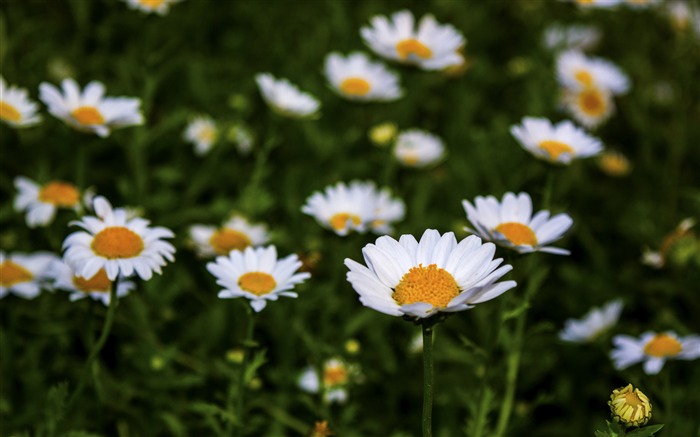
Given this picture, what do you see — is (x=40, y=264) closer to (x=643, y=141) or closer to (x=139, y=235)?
(x=139, y=235)

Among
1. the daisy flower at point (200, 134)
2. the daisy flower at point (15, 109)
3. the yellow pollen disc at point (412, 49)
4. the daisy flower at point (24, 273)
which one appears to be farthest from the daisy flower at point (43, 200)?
the yellow pollen disc at point (412, 49)

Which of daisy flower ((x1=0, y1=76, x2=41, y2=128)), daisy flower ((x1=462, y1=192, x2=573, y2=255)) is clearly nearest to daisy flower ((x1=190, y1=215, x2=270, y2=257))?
daisy flower ((x1=0, y1=76, x2=41, y2=128))

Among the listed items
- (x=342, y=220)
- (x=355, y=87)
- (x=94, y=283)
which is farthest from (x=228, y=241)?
(x=355, y=87)

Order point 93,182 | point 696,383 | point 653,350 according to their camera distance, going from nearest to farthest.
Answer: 1. point 653,350
2. point 696,383
3. point 93,182

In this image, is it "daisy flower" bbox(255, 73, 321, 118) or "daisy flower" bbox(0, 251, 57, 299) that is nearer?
"daisy flower" bbox(0, 251, 57, 299)

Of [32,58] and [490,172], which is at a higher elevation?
[32,58]

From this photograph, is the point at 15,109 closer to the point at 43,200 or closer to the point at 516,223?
the point at 43,200

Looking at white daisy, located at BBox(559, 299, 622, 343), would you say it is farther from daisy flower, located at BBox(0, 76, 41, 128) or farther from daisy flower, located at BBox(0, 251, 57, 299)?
daisy flower, located at BBox(0, 76, 41, 128)

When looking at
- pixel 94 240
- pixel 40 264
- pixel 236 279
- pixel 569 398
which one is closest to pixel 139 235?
pixel 94 240
